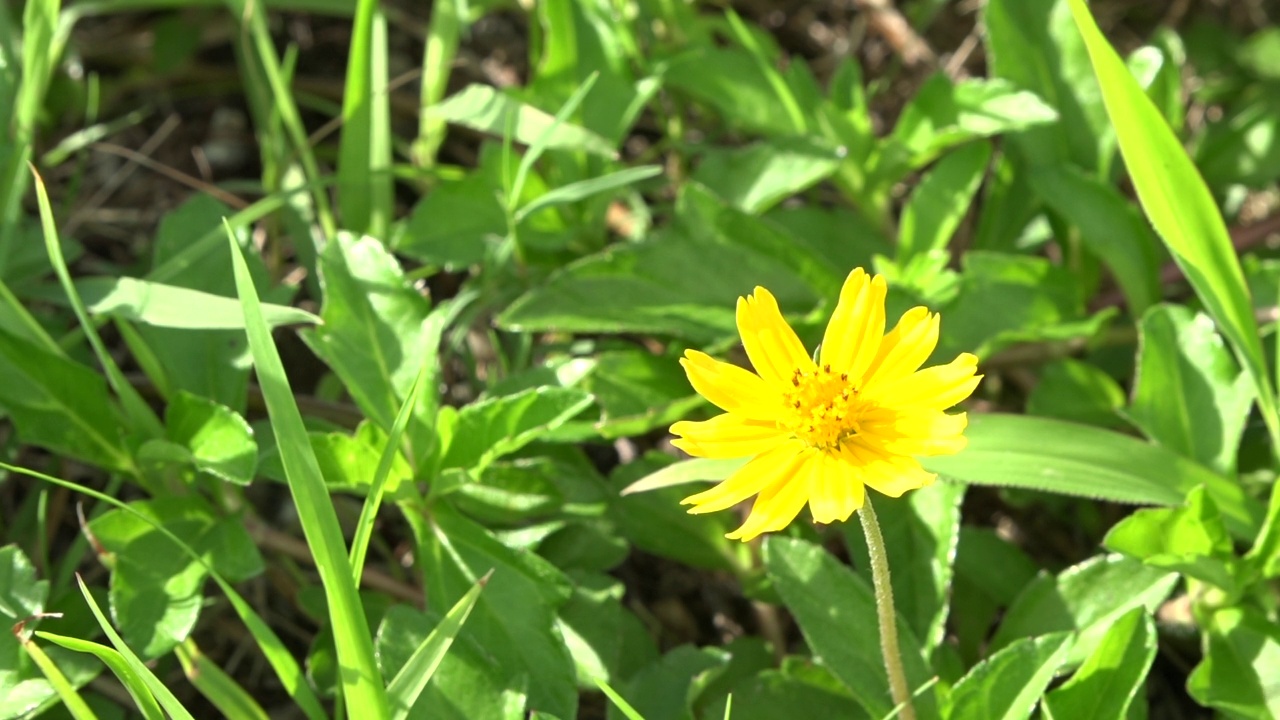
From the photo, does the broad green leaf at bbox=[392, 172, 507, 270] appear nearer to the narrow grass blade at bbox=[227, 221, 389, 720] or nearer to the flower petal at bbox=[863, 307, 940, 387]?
the narrow grass blade at bbox=[227, 221, 389, 720]

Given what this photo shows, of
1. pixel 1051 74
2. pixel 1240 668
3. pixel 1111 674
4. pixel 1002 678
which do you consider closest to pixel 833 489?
pixel 1002 678

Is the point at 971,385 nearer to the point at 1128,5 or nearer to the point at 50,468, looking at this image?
the point at 50,468

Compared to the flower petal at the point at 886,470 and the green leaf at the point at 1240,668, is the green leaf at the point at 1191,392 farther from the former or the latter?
the flower petal at the point at 886,470

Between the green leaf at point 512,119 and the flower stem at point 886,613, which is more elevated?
the green leaf at point 512,119

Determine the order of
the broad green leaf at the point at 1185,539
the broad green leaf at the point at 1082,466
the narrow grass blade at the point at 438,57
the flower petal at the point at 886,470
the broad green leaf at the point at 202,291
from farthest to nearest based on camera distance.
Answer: the narrow grass blade at the point at 438,57 → the broad green leaf at the point at 202,291 → the broad green leaf at the point at 1082,466 → the broad green leaf at the point at 1185,539 → the flower petal at the point at 886,470

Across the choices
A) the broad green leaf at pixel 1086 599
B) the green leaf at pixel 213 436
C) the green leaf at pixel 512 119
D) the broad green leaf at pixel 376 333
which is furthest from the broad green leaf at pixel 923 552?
the green leaf at pixel 213 436

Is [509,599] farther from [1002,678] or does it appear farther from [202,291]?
[202,291]
